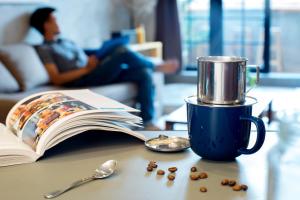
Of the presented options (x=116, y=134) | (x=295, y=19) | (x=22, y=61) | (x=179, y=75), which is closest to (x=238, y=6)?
(x=295, y=19)

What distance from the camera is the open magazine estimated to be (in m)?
0.84

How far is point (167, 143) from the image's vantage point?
918mm

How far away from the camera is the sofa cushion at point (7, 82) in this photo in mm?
2811

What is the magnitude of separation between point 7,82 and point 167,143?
2129 millimetres

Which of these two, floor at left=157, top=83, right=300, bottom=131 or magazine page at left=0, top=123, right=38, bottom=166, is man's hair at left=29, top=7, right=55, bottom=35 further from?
magazine page at left=0, top=123, right=38, bottom=166

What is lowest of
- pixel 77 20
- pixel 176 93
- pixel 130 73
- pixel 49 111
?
pixel 176 93

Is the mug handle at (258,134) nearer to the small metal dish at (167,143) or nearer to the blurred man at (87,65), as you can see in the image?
the small metal dish at (167,143)

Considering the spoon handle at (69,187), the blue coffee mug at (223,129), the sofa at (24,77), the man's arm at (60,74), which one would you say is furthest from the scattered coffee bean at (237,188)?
the man's arm at (60,74)

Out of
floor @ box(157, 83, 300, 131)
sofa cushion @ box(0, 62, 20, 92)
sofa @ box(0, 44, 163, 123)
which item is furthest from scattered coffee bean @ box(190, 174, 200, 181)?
floor @ box(157, 83, 300, 131)

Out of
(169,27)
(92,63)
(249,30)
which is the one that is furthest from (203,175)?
(249,30)

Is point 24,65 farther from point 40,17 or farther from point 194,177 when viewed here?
point 194,177

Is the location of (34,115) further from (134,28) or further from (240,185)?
(134,28)

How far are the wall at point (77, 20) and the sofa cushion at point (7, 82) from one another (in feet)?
1.72

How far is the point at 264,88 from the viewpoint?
449 cm
